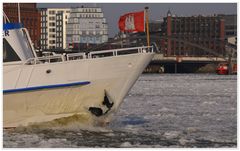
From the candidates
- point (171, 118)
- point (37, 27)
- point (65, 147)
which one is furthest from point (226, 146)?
point (37, 27)

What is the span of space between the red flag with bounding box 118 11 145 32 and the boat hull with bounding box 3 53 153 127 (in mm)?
1135

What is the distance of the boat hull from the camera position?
21.4 m

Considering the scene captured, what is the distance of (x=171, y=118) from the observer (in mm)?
27000

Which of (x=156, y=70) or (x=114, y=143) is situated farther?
(x=156, y=70)

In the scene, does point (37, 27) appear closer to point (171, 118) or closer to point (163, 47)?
point (171, 118)

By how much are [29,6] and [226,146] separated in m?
28.5

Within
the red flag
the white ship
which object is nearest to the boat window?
the white ship

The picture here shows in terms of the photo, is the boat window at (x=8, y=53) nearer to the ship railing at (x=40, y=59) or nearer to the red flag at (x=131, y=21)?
the ship railing at (x=40, y=59)

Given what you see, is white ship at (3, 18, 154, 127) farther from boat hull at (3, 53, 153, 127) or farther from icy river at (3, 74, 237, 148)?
icy river at (3, 74, 237, 148)

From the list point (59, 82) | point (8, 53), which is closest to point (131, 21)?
point (59, 82)

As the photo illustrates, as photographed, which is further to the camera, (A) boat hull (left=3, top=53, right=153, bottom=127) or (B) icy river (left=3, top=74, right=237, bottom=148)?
(A) boat hull (left=3, top=53, right=153, bottom=127)

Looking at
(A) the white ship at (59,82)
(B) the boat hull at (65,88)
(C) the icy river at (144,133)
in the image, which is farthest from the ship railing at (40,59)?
(C) the icy river at (144,133)

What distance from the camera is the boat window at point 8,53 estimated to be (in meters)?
21.8

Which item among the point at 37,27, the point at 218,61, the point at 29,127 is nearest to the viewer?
the point at 29,127
